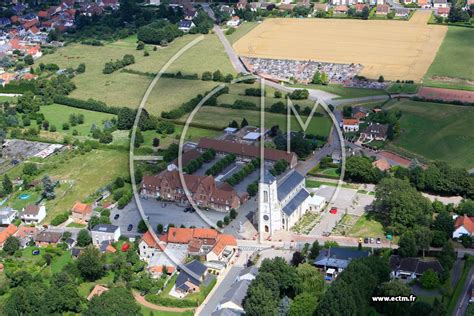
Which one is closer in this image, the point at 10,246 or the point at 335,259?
the point at 335,259

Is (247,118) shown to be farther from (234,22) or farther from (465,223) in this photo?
(234,22)

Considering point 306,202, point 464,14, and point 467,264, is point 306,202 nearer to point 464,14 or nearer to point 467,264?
point 467,264

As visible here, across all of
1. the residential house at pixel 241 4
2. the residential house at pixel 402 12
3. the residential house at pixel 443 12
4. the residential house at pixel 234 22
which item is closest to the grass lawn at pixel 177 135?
the residential house at pixel 234 22

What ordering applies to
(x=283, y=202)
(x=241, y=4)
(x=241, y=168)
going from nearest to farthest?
(x=283, y=202) < (x=241, y=168) < (x=241, y=4)

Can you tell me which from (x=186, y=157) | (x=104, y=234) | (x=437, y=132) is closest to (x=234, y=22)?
(x=437, y=132)

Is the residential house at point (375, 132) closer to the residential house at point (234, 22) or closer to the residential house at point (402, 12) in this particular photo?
the residential house at point (402, 12)

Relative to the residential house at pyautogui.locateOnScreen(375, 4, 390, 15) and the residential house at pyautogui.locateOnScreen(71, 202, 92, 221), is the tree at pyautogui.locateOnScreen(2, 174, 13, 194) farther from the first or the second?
the residential house at pyautogui.locateOnScreen(375, 4, 390, 15)
